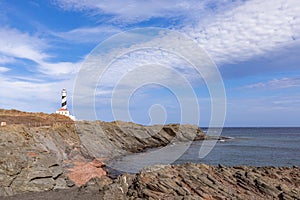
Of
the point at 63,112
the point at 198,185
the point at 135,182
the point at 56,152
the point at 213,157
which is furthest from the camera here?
the point at 63,112

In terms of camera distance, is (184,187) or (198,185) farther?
(198,185)

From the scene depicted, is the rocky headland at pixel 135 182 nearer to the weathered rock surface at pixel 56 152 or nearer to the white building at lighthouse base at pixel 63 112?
the weathered rock surface at pixel 56 152

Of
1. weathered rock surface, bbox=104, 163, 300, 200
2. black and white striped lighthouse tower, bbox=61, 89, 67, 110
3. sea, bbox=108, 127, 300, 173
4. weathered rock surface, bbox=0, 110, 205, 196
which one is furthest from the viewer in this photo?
black and white striped lighthouse tower, bbox=61, 89, 67, 110

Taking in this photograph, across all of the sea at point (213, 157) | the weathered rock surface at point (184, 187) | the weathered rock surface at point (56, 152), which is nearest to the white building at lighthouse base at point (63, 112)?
the weathered rock surface at point (56, 152)

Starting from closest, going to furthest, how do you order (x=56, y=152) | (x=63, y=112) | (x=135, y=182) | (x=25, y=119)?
(x=135, y=182), (x=56, y=152), (x=25, y=119), (x=63, y=112)

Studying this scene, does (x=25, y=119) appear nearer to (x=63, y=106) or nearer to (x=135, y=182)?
(x=63, y=106)

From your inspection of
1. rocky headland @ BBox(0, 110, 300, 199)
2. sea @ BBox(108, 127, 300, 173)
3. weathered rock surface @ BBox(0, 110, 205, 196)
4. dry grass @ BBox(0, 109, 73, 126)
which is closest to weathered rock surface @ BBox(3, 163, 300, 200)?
rocky headland @ BBox(0, 110, 300, 199)

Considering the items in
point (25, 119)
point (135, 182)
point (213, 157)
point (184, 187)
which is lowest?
point (213, 157)

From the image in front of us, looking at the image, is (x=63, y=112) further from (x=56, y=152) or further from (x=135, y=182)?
(x=135, y=182)

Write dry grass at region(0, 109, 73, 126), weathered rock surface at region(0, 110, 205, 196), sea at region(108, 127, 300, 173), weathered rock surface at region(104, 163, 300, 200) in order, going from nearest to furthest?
1. weathered rock surface at region(104, 163, 300, 200)
2. weathered rock surface at region(0, 110, 205, 196)
3. sea at region(108, 127, 300, 173)
4. dry grass at region(0, 109, 73, 126)

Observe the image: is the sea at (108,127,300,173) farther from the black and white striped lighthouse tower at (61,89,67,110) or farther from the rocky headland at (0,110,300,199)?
the black and white striped lighthouse tower at (61,89,67,110)

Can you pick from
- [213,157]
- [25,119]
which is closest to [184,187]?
[213,157]

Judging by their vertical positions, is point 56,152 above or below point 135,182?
above

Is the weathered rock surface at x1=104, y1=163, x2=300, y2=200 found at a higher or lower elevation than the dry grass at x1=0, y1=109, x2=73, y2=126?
lower
